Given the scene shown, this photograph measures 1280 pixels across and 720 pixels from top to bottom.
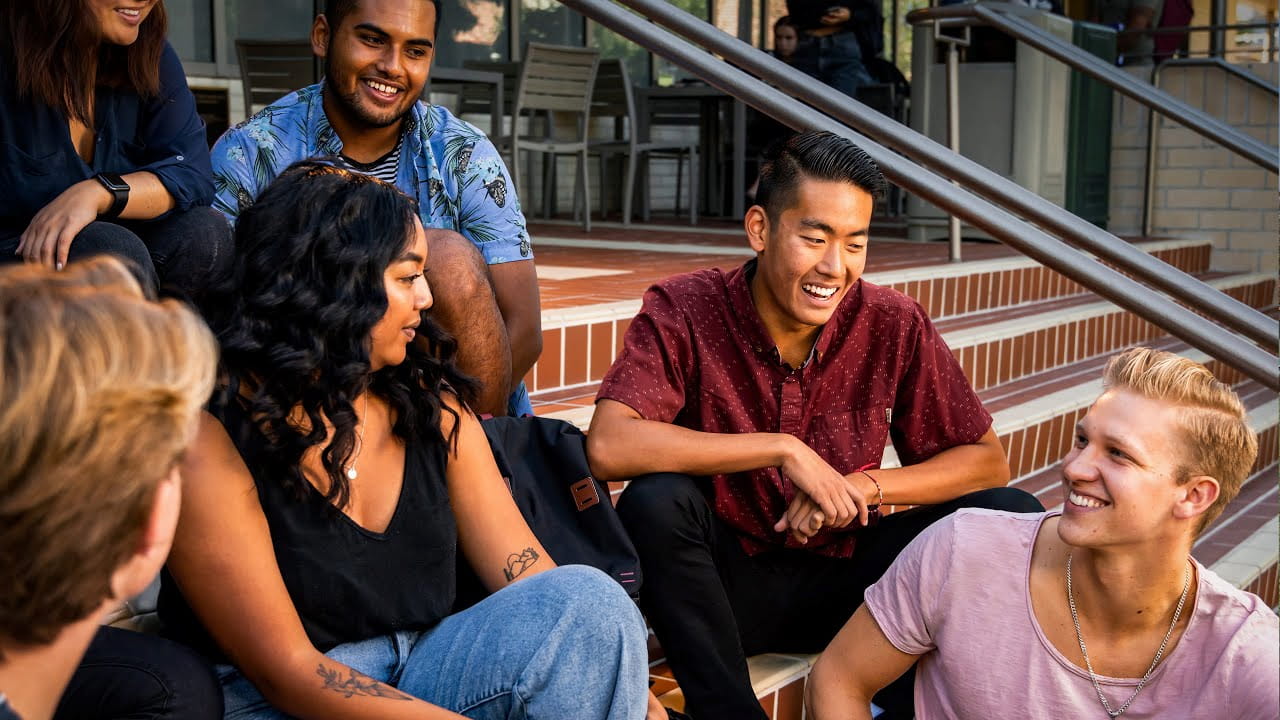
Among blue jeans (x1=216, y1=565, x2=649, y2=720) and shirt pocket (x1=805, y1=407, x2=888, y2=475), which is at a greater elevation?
shirt pocket (x1=805, y1=407, x2=888, y2=475)

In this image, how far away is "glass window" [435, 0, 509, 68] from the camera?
810 centimetres

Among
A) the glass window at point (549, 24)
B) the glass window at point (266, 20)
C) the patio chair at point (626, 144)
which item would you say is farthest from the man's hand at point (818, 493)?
the glass window at point (549, 24)

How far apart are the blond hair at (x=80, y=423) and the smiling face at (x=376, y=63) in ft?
4.82

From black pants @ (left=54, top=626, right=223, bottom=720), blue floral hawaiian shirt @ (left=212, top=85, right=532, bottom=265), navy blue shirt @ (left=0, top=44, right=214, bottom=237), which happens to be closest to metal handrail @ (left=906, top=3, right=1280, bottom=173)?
blue floral hawaiian shirt @ (left=212, top=85, right=532, bottom=265)

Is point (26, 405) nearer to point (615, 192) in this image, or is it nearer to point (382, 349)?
point (382, 349)

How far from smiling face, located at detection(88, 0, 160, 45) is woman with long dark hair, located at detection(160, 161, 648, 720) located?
45 centimetres

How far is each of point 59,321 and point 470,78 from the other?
17.9ft

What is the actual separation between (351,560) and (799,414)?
33.9 inches

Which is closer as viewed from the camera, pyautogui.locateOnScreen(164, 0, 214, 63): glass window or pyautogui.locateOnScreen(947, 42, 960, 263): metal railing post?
pyautogui.locateOnScreen(947, 42, 960, 263): metal railing post

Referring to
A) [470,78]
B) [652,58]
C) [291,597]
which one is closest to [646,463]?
[291,597]

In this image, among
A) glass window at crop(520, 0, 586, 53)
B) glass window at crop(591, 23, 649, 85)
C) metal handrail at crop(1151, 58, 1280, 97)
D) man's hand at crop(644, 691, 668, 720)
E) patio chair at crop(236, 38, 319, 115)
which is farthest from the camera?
glass window at crop(591, 23, 649, 85)

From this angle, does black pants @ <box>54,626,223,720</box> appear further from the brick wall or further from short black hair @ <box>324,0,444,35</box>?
the brick wall

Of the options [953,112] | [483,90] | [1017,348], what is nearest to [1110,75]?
[953,112]

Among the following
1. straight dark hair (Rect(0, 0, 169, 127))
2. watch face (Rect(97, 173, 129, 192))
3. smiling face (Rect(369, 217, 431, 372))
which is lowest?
smiling face (Rect(369, 217, 431, 372))
